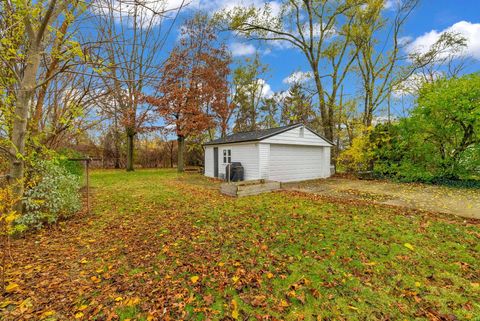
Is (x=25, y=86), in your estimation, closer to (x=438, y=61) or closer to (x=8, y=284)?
(x=8, y=284)

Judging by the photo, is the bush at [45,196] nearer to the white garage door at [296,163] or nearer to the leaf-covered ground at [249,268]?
the leaf-covered ground at [249,268]

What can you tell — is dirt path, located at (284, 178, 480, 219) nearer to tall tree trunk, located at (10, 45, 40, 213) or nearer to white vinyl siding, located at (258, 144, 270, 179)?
white vinyl siding, located at (258, 144, 270, 179)

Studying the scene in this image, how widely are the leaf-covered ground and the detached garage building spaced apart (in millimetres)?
5514

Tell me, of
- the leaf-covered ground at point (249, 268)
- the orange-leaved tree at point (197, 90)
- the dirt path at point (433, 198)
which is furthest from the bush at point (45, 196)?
the orange-leaved tree at point (197, 90)

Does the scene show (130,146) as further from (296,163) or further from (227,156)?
(296,163)

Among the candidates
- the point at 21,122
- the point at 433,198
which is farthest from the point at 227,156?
the point at 21,122

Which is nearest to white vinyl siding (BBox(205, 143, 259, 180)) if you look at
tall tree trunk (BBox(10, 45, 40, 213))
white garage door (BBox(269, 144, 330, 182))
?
white garage door (BBox(269, 144, 330, 182))

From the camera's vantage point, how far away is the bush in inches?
170

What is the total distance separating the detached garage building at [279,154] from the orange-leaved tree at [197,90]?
3688 mm

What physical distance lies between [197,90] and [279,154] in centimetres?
848

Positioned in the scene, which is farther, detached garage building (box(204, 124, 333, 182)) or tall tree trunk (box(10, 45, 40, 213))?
detached garage building (box(204, 124, 333, 182))

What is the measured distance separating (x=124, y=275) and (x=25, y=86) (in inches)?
145

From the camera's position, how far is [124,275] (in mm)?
2928

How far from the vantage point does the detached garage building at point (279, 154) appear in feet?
34.5
